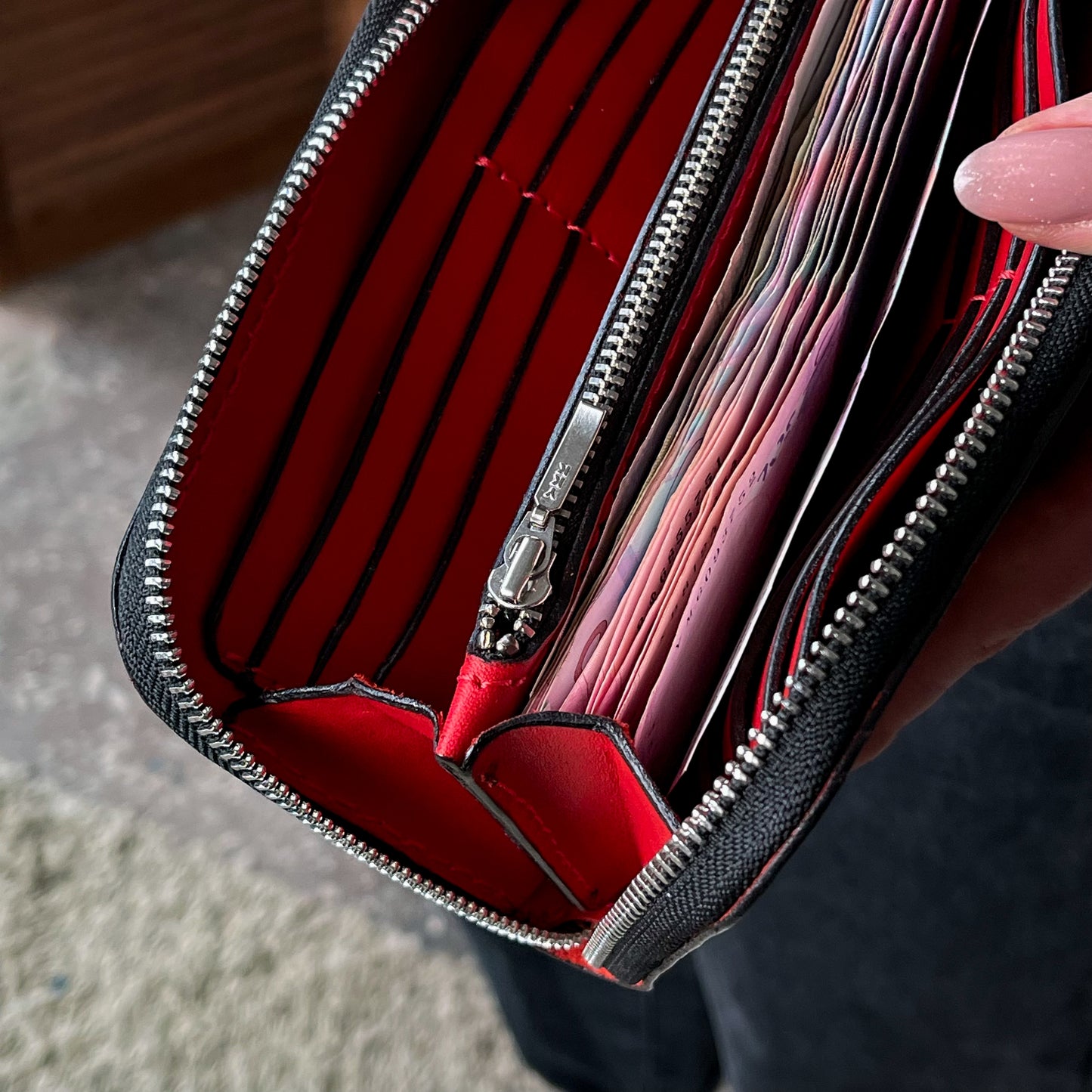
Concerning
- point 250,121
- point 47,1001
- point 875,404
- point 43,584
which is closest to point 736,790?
point 875,404

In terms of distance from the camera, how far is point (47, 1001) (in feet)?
3.12

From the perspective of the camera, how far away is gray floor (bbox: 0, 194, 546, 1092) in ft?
3.42

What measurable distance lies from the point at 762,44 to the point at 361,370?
213 mm

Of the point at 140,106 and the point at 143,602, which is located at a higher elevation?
the point at 143,602

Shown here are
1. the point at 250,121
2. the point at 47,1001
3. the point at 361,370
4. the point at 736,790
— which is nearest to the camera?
the point at 736,790

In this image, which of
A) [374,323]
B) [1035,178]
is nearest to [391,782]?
[374,323]

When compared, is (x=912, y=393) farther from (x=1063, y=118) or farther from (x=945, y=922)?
(x=945, y=922)

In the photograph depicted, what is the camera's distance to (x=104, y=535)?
1.22 m

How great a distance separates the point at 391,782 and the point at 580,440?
0.55 feet

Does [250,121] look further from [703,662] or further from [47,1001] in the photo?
[703,662]

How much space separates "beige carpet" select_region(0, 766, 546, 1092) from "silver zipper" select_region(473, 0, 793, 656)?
72 centimetres

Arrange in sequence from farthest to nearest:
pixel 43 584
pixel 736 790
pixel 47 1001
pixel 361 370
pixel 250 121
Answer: pixel 250 121
pixel 43 584
pixel 47 1001
pixel 361 370
pixel 736 790

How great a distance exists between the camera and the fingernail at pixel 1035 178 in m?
0.32

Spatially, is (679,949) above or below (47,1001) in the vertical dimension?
above
